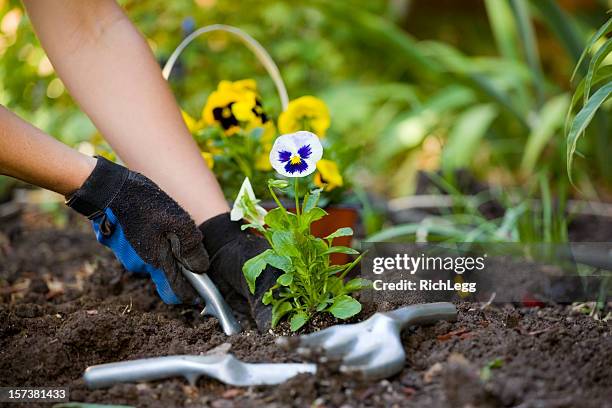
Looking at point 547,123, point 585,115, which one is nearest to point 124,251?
point 585,115

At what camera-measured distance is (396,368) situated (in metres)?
1.01

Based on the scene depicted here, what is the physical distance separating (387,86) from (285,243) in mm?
2154

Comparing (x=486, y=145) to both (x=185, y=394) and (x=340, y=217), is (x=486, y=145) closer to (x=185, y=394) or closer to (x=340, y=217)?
(x=340, y=217)

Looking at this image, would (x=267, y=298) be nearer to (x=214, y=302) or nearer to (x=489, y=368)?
(x=214, y=302)

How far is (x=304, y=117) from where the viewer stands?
5.32 feet

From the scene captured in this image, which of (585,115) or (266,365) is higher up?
(585,115)

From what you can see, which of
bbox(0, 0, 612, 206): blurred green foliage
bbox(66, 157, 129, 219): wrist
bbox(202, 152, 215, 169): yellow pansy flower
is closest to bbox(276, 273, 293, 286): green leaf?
bbox(66, 157, 129, 219): wrist

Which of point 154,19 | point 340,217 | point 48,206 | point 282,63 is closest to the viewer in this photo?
point 340,217

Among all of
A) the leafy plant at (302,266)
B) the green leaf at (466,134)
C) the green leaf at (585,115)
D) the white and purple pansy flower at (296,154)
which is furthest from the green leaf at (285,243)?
the green leaf at (466,134)

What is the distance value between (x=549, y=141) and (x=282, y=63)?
49.6 inches

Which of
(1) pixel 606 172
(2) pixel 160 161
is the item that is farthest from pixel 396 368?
(1) pixel 606 172

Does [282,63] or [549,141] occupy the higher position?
[282,63]

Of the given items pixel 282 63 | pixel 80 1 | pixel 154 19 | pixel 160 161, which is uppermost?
pixel 154 19

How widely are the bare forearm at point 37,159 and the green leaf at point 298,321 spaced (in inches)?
17.6
